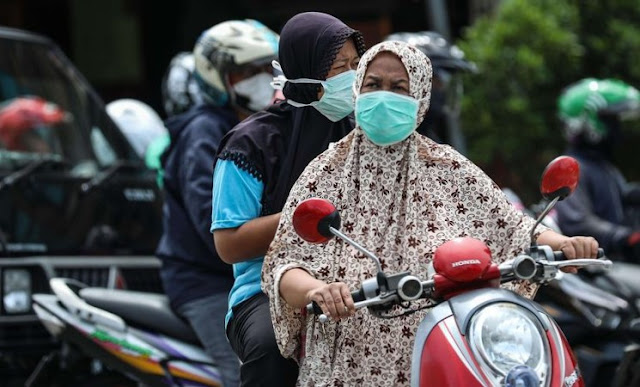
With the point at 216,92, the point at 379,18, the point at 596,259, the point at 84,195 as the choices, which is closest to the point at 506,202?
the point at 596,259

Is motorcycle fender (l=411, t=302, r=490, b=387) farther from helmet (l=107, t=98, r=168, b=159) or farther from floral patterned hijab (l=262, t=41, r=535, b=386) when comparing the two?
helmet (l=107, t=98, r=168, b=159)

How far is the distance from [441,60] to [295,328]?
3131mm

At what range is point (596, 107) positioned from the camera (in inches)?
268

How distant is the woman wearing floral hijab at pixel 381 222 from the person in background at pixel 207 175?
109 cm

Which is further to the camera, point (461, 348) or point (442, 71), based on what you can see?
point (442, 71)

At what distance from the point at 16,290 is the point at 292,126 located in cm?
192

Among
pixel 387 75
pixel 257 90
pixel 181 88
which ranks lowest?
pixel 181 88

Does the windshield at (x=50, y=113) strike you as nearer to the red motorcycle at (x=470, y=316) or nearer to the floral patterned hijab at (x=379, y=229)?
the floral patterned hijab at (x=379, y=229)

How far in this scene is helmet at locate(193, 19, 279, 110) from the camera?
4750mm

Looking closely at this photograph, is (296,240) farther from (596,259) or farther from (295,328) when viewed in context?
(596,259)

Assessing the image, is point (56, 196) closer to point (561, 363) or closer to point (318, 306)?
point (318, 306)

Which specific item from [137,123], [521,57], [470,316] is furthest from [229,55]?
[521,57]

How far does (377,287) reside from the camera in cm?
299

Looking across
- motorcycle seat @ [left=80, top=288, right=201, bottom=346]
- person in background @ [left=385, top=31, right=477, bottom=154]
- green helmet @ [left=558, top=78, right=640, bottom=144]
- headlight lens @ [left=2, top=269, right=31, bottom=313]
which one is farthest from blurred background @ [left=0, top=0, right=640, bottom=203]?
motorcycle seat @ [left=80, top=288, right=201, bottom=346]
